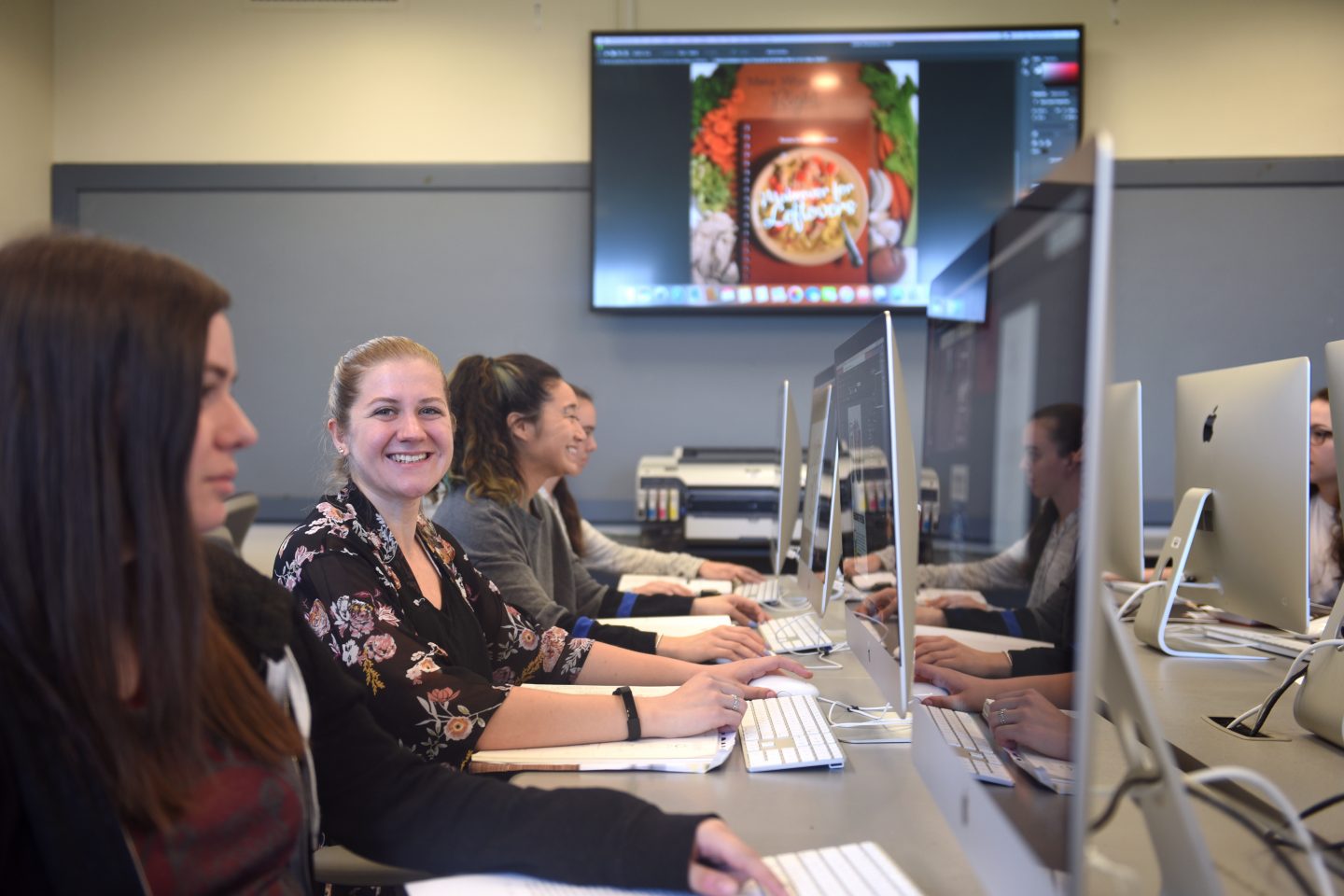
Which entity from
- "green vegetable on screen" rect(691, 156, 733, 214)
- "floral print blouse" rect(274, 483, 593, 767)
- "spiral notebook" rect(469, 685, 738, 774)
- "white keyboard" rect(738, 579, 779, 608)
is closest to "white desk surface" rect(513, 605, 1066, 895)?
"spiral notebook" rect(469, 685, 738, 774)

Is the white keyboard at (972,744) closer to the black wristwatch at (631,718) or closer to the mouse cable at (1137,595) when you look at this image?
the black wristwatch at (631,718)

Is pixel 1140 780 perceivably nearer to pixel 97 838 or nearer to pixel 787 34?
pixel 97 838

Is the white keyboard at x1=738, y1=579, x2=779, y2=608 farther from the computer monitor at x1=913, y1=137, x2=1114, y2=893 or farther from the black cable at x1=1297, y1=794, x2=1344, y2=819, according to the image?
the black cable at x1=1297, y1=794, x2=1344, y2=819

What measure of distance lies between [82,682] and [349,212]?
3236 mm

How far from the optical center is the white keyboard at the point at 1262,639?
1.72 meters

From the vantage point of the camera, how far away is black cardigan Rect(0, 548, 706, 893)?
66cm

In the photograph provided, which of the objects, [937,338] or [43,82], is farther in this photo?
[43,82]

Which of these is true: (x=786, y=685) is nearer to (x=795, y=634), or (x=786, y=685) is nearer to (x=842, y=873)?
(x=795, y=634)

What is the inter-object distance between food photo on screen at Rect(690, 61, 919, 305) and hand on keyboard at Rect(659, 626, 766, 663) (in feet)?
6.92

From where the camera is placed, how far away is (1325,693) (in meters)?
1.19

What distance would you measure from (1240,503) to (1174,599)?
260 millimetres

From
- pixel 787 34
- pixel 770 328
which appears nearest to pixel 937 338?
pixel 770 328

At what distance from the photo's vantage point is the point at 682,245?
3.51 metres

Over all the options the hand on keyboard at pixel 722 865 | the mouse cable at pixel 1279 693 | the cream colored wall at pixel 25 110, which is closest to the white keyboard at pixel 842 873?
the hand on keyboard at pixel 722 865
